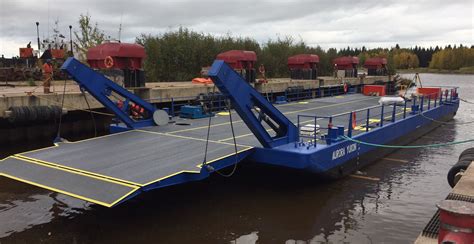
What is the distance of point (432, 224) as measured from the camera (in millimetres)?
5500

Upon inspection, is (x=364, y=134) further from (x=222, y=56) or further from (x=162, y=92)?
(x=222, y=56)

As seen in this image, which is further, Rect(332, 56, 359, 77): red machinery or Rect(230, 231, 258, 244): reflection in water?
Rect(332, 56, 359, 77): red machinery

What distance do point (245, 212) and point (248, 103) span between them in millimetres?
2340

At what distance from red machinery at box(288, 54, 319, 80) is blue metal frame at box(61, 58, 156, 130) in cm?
2063

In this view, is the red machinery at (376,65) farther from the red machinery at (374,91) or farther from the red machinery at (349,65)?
the red machinery at (374,91)

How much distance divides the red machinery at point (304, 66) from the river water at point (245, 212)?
20251mm

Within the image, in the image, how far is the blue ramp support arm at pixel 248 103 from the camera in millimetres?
8031

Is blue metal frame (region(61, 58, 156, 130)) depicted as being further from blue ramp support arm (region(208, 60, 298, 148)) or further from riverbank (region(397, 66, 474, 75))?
riverbank (region(397, 66, 474, 75))

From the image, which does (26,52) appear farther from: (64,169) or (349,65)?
(349,65)

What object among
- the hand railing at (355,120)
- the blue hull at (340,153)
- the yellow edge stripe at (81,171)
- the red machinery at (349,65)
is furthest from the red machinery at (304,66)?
the yellow edge stripe at (81,171)

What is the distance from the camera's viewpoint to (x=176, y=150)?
9.20m

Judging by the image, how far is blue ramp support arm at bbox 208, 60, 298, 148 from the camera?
803cm

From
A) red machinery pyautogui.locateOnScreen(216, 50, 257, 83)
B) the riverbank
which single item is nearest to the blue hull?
red machinery pyautogui.locateOnScreen(216, 50, 257, 83)

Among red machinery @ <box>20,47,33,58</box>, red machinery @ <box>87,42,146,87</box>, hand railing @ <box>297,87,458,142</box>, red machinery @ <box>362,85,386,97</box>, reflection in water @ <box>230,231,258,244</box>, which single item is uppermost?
red machinery @ <box>20,47,33,58</box>
